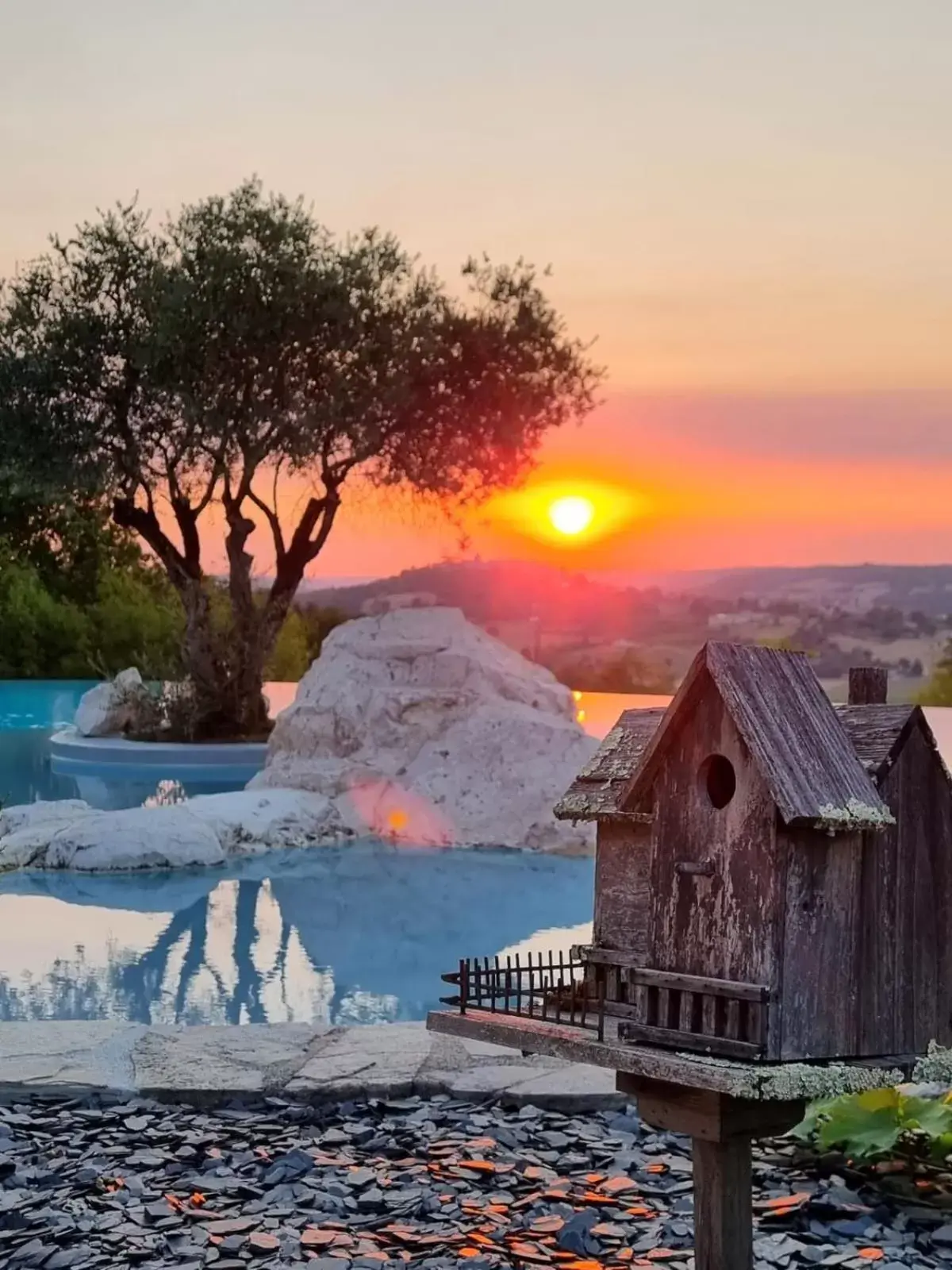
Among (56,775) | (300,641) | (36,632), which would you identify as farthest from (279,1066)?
(36,632)

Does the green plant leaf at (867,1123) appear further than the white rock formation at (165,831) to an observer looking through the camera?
No

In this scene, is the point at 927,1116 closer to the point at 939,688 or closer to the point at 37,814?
the point at 37,814

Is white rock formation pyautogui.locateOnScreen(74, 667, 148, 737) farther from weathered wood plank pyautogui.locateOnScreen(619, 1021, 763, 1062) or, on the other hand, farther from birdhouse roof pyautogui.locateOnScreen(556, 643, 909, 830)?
weathered wood plank pyautogui.locateOnScreen(619, 1021, 763, 1062)

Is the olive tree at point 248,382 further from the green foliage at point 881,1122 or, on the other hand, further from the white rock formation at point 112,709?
the green foliage at point 881,1122

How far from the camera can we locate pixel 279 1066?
5332 millimetres

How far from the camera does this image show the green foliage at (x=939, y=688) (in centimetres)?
1650

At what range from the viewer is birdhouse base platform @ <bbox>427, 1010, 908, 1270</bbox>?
2.65 m

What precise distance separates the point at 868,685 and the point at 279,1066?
301 cm

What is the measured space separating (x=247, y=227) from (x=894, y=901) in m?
17.5

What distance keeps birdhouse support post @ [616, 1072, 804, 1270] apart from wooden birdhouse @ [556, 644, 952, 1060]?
283 mm

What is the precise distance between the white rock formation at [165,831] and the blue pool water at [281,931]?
0.21 m

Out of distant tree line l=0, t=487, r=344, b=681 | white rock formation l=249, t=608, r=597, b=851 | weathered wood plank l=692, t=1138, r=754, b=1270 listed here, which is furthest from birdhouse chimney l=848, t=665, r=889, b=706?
distant tree line l=0, t=487, r=344, b=681

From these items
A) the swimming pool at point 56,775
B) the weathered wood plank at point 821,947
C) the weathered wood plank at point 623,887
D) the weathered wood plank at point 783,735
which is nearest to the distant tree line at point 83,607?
the swimming pool at point 56,775

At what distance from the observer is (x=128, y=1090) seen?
201 inches
